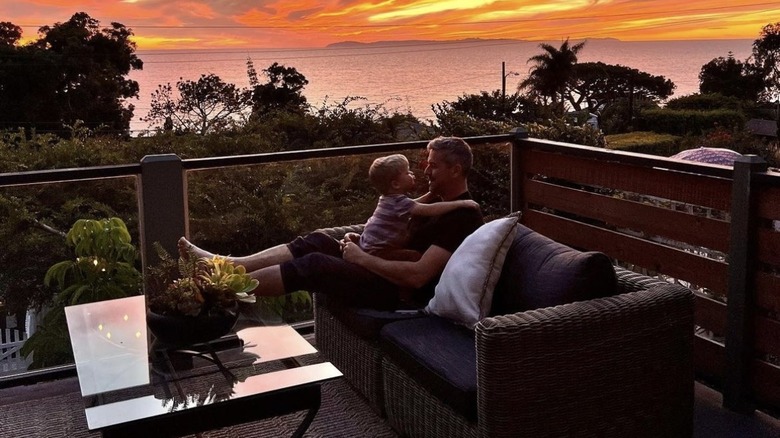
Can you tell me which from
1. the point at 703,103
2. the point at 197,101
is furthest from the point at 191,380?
the point at 703,103

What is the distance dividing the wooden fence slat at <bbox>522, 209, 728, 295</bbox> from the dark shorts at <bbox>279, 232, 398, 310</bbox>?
1.38 metres

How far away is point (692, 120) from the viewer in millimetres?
32438

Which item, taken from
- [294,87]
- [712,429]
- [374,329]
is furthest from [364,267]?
[294,87]

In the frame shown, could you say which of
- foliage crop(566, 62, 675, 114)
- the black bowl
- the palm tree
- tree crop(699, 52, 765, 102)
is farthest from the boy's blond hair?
foliage crop(566, 62, 675, 114)

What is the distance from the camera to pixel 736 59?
41719 millimetres

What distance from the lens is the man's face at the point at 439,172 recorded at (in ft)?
12.5

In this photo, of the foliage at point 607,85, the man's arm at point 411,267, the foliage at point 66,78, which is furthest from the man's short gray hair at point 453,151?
the foliage at point 607,85

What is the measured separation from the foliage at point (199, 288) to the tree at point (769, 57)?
4219 centimetres

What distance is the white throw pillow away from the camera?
332cm

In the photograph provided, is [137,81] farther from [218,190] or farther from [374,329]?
[374,329]

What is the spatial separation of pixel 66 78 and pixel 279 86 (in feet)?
21.9

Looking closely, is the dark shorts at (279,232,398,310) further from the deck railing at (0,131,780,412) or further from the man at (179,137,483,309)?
the deck railing at (0,131,780,412)

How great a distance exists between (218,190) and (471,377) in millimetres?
2900

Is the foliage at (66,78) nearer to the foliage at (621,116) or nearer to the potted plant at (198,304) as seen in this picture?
the potted plant at (198,304)
